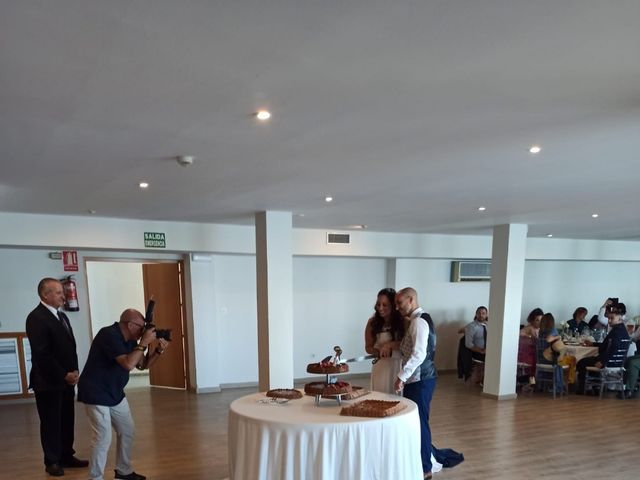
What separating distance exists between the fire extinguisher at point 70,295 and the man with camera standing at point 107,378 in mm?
3315

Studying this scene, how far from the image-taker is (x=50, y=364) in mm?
3707

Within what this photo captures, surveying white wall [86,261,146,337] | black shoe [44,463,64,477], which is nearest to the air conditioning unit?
white wall [86,261,146,337]

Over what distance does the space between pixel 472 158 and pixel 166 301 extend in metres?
5.49

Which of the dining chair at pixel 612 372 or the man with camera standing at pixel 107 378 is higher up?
the man with camera standing at pixel 107 378

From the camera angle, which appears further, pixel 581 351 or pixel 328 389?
pixel 581 351

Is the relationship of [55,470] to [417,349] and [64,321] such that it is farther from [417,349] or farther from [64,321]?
[417,349]

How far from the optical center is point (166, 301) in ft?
23.2

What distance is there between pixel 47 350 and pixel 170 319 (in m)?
3.38

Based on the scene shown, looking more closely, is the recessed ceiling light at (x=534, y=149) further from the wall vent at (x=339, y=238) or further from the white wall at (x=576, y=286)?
the white wall at (x=576, y=286)

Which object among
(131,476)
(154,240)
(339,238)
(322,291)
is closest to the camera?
(131,476)

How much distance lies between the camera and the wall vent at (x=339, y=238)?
7172 mm

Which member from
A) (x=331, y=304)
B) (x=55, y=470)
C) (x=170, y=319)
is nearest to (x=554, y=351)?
(x=331, y=304)

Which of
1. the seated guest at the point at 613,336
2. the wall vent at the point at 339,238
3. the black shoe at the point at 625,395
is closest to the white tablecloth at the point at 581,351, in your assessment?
the seated guest at the point at 613,336

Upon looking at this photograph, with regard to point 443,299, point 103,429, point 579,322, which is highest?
point 103,429
